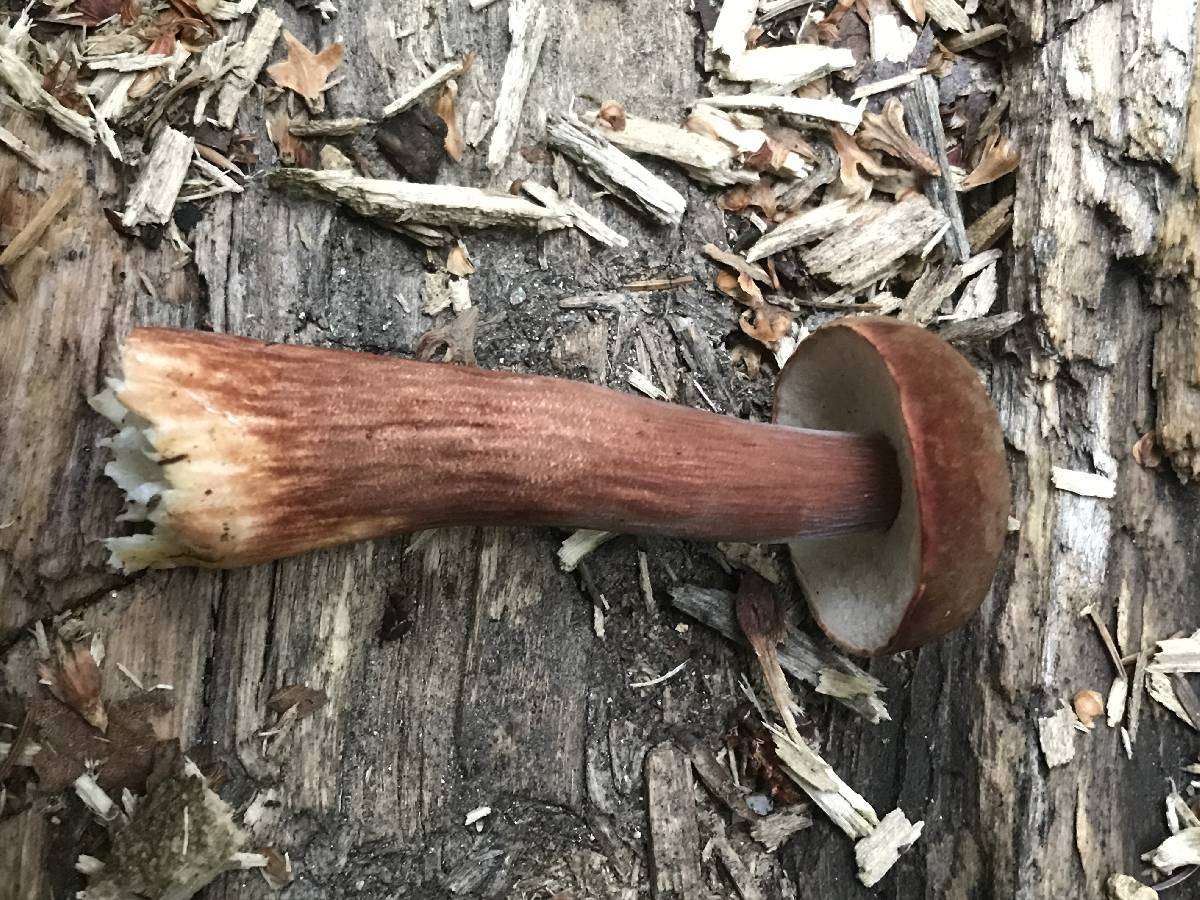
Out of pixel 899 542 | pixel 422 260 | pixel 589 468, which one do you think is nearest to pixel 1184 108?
pixel 899 542

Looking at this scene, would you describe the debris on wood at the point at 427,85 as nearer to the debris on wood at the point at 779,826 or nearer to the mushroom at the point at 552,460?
the mushroom at the point at 552,460

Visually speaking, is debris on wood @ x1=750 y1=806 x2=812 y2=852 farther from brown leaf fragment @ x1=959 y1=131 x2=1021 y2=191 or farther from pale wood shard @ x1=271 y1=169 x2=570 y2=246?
brown leaf fragment @ x1=959 y1=131 x2=1021 y2=191

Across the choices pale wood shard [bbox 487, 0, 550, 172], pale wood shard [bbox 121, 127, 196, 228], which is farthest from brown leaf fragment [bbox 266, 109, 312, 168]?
pale wood shard [bbox 487, 0, 550, 172]

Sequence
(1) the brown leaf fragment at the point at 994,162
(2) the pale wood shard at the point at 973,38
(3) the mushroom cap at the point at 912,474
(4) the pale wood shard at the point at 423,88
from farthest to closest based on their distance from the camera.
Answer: (2) the pale wood shard at the point at 973,38
(1) the brown leaf fragment at the point at 994,162
(4) the pale wood shard at the point at 423,88
(3) the mushroom cap at the point at 912,474

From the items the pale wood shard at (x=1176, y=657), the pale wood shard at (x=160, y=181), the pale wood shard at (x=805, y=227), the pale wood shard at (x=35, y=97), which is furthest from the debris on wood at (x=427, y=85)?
the pale wood shard at (x=1176, y=657)

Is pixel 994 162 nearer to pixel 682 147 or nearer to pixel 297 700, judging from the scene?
pixel 682 147

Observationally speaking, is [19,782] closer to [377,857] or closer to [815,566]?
[377,857]
